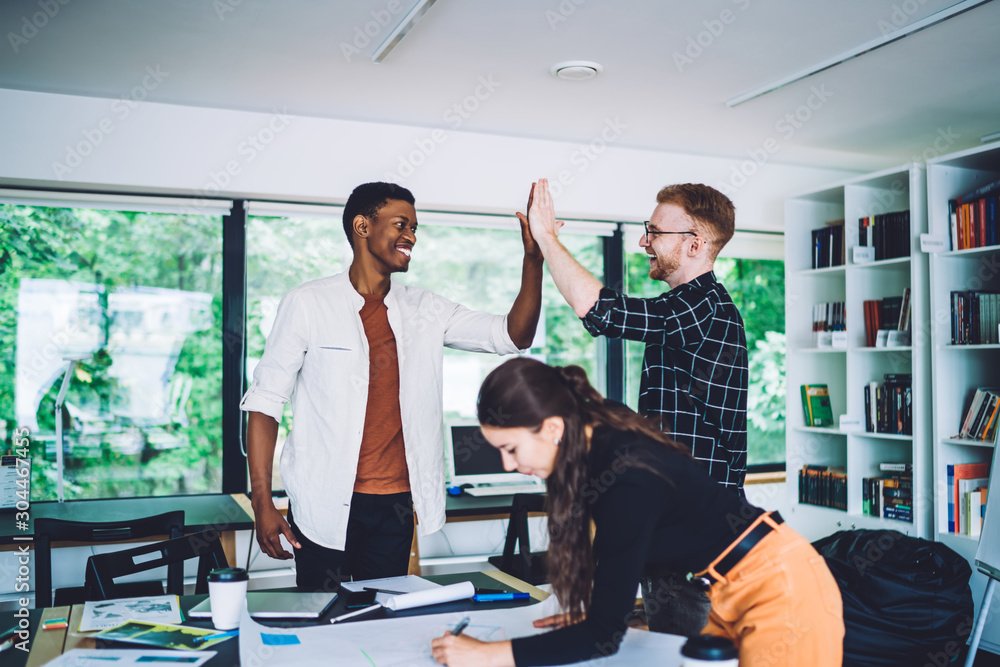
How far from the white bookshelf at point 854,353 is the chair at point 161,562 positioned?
3.14m

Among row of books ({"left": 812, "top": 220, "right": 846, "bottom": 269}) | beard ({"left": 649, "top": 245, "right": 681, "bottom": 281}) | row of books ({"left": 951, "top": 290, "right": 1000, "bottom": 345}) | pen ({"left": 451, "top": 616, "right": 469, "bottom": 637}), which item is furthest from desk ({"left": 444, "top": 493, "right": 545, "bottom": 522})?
row of books ({"left": 812, "top": 220, "right": 846, "bottom": 269})

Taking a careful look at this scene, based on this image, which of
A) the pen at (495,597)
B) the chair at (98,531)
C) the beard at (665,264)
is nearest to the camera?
the pen at (495,597)

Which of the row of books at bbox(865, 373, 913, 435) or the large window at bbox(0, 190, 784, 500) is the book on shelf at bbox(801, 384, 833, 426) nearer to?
the row of books at bbox(865, 373, 913, 435)

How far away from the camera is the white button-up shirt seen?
6.68ft

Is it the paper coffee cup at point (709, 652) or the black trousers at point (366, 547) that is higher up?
the paper coffee cup at point (709, 652)

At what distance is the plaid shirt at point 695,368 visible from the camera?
174 cm

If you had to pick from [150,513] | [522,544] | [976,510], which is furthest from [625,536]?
[976,510]

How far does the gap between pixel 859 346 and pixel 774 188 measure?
4.12ft

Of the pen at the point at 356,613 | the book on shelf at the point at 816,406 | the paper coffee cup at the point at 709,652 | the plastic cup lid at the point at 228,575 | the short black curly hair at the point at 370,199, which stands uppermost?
the short black curly hair at the point at 370,199

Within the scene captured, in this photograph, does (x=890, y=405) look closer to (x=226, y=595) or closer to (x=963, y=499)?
(x=963, y=499)

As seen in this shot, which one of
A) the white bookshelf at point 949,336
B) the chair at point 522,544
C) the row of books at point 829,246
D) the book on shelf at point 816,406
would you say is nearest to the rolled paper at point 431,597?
the chair at point 522,544

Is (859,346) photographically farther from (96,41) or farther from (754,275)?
(96,41)

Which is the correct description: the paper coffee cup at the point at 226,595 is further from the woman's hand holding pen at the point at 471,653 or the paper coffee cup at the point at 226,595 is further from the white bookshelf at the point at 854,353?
the white bookshelf at the point at 854,353

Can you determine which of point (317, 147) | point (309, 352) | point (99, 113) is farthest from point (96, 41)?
point (309, 352)
